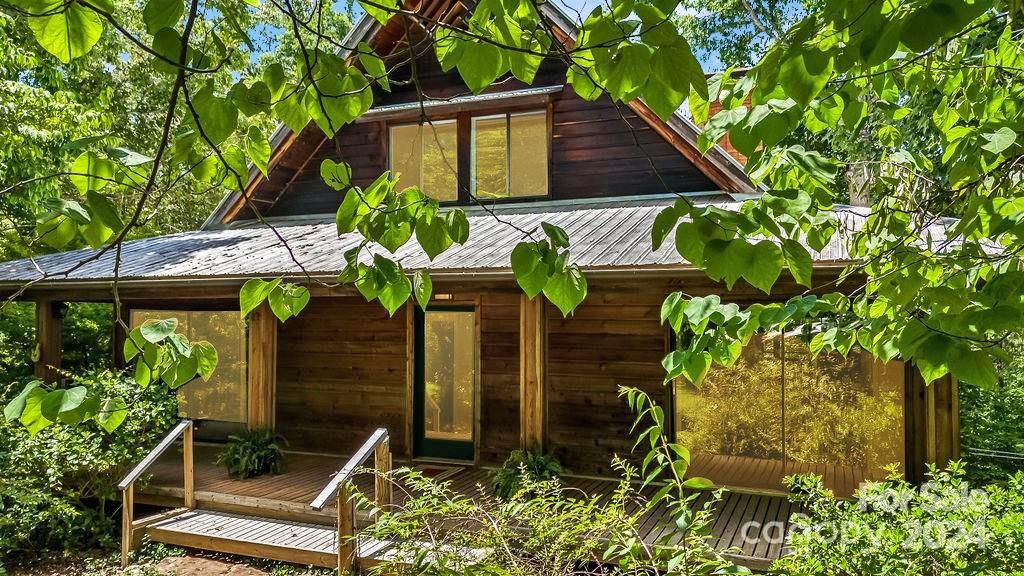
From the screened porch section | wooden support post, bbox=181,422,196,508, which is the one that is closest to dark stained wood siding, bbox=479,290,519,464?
the screened porch section

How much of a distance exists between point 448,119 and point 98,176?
27.7 ft

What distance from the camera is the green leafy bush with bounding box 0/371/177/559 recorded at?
627cm

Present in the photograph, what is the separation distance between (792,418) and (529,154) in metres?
4.67

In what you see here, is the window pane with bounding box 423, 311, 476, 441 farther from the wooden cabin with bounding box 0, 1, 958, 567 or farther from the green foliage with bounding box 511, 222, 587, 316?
the green foliage with bounding box 511, 222, 587, 316

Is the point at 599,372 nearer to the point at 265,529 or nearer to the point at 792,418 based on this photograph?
the point at 792,418

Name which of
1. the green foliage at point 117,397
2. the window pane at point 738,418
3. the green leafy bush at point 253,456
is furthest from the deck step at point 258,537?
the green foliage at point 117,397

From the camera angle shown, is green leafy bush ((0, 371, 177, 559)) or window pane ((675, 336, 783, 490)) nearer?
green leafy bush ((0, 371, 177, 559))

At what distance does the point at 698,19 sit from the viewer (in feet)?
59.2

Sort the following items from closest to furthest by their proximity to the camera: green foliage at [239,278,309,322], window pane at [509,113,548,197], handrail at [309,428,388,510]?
green foliage at [239,278,309,322]
handrail at [309,428,388,510]
window pane at [509,113,548,197]

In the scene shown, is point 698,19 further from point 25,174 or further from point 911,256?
point 911,256

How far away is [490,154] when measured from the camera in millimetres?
8953

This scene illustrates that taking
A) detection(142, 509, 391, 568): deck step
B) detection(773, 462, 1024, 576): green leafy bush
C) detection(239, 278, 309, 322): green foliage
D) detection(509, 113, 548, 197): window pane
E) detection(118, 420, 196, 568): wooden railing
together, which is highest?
detection(509, 113, 548, 197): window pane

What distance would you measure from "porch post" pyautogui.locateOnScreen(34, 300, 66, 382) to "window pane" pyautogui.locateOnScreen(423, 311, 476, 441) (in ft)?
15.8

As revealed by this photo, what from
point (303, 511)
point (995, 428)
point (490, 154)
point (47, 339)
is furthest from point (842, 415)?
point (47, 339)
